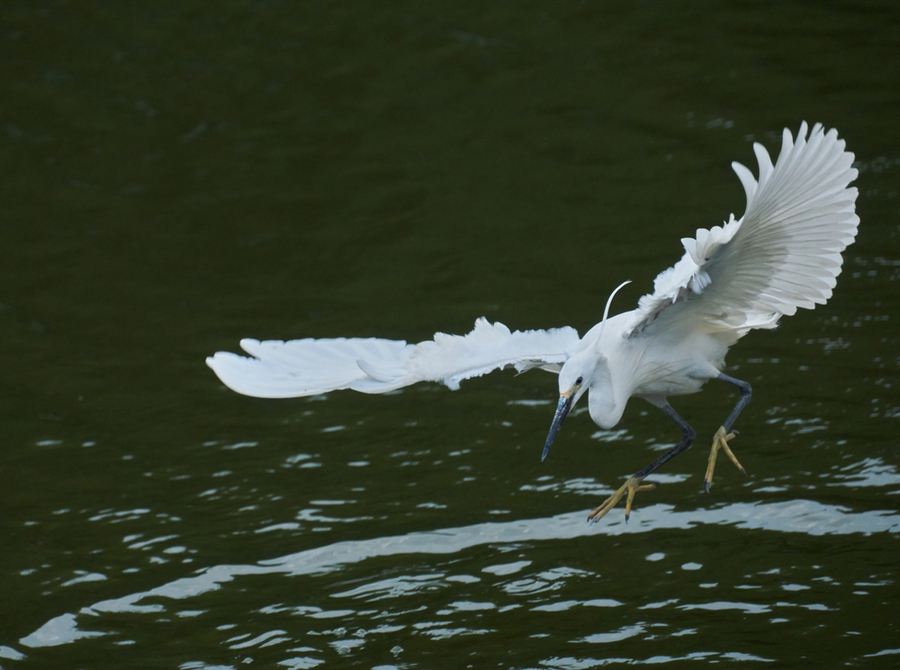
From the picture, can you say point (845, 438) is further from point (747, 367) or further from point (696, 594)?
point (696, 594)

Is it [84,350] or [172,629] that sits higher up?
[84,350]

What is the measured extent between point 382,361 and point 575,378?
33.9 inches

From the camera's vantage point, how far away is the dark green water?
18.7ft

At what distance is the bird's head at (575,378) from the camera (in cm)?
468

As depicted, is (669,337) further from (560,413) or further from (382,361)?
(382,361)

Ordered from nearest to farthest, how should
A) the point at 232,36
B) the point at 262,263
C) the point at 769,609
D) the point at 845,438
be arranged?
1. the point at 769,609
2. the point at 845,438
3. the point at 262,263
4. the point at 232,36

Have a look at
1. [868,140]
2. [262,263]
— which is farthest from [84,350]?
[868,140]

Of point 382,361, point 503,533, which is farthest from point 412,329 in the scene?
point 382,361

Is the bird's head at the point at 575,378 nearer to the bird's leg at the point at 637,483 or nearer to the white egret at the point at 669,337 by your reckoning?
the white egret at the point at 669,337

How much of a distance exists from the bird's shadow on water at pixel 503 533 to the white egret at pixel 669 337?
918 millimetres

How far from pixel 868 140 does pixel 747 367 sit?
2720mm

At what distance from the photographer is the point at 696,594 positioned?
5.60 metres

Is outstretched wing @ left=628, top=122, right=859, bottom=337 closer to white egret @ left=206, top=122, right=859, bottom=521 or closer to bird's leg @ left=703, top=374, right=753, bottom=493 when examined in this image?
white egret @ left=206, top=122, right=859, bottom=521

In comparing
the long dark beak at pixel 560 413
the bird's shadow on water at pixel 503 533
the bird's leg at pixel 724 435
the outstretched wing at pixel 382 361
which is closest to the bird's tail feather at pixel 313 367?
the outstretched wing at pixel 382 361
